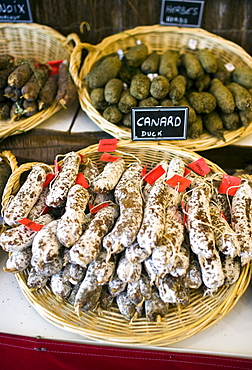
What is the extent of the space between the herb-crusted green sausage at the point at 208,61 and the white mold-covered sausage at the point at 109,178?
1.17m

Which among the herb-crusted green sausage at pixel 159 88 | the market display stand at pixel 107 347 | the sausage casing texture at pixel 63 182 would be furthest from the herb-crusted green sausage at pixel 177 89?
the market display stand at pixel 107 347

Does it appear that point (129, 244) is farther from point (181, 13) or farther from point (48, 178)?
point (181, 13)

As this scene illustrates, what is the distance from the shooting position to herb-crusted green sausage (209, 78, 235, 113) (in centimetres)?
235

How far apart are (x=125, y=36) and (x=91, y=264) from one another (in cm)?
214

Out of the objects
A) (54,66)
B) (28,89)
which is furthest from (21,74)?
(54,66)

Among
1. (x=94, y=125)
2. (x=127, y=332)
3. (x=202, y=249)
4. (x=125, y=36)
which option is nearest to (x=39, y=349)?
(x=127, y=332)

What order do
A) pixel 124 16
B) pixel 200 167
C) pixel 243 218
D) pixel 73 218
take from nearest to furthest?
1. pixel 73 218
2. pixel 243 218
3. pixel 200 167
4. pixel 124 16

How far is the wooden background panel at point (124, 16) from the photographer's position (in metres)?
2.81

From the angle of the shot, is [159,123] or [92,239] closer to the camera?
[92,239]

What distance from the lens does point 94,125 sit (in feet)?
8.27

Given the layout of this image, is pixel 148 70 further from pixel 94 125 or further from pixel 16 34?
pixel 16 34

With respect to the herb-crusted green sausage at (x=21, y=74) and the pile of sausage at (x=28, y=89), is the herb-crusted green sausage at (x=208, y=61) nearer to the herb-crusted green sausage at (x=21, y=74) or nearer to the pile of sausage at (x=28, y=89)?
the pile of sausage at (x=28, y=89)

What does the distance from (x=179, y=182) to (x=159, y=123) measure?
1.53 ft

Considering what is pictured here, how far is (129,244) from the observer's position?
5.25ft
